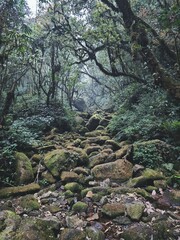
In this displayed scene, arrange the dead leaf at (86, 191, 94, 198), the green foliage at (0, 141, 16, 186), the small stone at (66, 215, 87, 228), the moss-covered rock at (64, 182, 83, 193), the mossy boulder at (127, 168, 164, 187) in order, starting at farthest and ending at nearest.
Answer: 1. the green foliage at (0, 141, 16, 186)
2. the mossy boulder at (127, 168, 164, 187)
3. the moss-covered rock at (64, 182, 83, 193)
4. the dead leaf at (86, 191, 94, 198)
5. the small stone at (66, 215, 87, 228)


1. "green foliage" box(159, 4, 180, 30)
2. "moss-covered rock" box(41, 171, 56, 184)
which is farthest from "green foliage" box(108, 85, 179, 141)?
"moss-covered rock" box(41, 171, 56, 184)

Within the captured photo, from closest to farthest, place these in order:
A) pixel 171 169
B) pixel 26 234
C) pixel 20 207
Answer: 1. pixel 26 234
2. pixel 20 207
3. pixel 171 169

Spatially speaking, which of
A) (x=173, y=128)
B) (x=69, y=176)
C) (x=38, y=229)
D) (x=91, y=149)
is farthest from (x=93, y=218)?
(x=173, y=128)

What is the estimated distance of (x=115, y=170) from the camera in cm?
627

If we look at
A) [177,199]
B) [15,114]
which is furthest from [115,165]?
[15,114]

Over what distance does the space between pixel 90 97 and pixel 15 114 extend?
15.7m

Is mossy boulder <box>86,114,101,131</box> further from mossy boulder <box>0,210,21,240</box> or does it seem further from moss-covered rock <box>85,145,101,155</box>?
mossy boulder <box>0,210,21,240</box>

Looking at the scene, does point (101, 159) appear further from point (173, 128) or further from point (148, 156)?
point (173, 128)

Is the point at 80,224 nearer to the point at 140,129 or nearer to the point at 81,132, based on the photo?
the point at 140,129

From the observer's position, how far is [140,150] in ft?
23.0

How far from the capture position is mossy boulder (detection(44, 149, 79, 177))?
631 cm

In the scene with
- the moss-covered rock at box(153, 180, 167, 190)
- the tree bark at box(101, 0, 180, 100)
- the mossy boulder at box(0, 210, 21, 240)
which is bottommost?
the mossy boulder at box(0, 210, 21, 240)

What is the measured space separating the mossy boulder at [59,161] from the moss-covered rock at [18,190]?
29.1 inches

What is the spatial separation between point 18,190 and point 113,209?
7.47 feet
